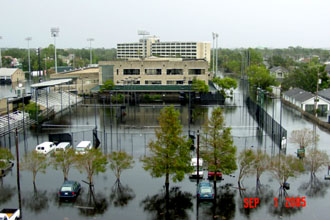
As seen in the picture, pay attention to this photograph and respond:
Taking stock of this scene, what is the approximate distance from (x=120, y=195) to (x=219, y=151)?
5.47m

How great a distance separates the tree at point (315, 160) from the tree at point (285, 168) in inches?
86.3

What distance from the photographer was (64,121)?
3538 centimetres

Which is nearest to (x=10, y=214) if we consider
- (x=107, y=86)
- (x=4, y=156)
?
(x=4, y=156)

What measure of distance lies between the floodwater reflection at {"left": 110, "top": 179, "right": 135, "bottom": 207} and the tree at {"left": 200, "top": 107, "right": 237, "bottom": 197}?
166 inches

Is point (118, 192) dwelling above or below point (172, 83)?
below

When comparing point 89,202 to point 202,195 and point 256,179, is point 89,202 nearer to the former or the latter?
point 202,195

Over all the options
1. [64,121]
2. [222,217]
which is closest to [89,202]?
[222,217]

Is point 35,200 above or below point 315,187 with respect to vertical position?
below

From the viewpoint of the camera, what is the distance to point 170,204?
1705 centimetres

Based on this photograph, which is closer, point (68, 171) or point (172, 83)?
point (68, 171)

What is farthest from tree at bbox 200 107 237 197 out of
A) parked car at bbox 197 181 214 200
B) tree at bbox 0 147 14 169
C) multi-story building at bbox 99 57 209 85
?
multi-story building at bbox 99 57 209 85

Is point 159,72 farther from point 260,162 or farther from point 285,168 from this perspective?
point 285,168

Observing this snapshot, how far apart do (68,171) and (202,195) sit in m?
8.09

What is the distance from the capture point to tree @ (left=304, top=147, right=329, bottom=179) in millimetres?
19984
